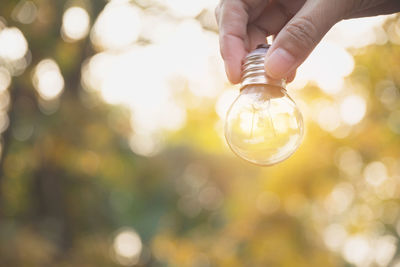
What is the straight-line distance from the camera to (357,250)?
915 centimetres

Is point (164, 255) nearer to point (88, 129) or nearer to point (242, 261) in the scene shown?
point (242, 261)

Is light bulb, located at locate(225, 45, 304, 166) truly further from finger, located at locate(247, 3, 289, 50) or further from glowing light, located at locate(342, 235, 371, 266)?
glowing light, located at locate(342, 235, 371, 266)

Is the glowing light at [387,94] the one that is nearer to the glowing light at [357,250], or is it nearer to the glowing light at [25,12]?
the glowing light at [357,250]

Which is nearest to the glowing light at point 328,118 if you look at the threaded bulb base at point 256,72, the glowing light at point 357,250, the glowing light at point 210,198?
the glowing light at point 357,250

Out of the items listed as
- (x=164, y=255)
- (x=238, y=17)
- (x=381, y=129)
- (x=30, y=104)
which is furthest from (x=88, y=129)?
(x=238, y=17)

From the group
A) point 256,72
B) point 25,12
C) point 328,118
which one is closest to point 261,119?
point 256,72

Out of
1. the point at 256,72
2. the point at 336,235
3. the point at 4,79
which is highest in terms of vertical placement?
the point at 256,72

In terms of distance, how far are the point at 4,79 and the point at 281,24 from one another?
21.1 ft

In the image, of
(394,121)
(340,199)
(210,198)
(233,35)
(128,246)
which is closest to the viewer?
(233,35)

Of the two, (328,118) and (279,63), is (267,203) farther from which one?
(279,63)

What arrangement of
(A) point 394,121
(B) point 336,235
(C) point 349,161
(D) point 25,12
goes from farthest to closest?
(B) point 336,235 < (C) point 349,161 < (D) point 25,12 < (A) point 394,121

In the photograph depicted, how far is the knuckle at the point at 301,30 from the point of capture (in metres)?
1.21

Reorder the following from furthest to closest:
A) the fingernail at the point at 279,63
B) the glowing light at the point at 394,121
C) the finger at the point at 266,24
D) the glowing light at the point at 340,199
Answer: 1. the glowing light at the point at 340,199
2. the glowing light at the point at 394,121
3. the finger at the point at 266,24
4. the fingernail at the point at 279,63

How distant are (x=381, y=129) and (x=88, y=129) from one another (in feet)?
14.8
